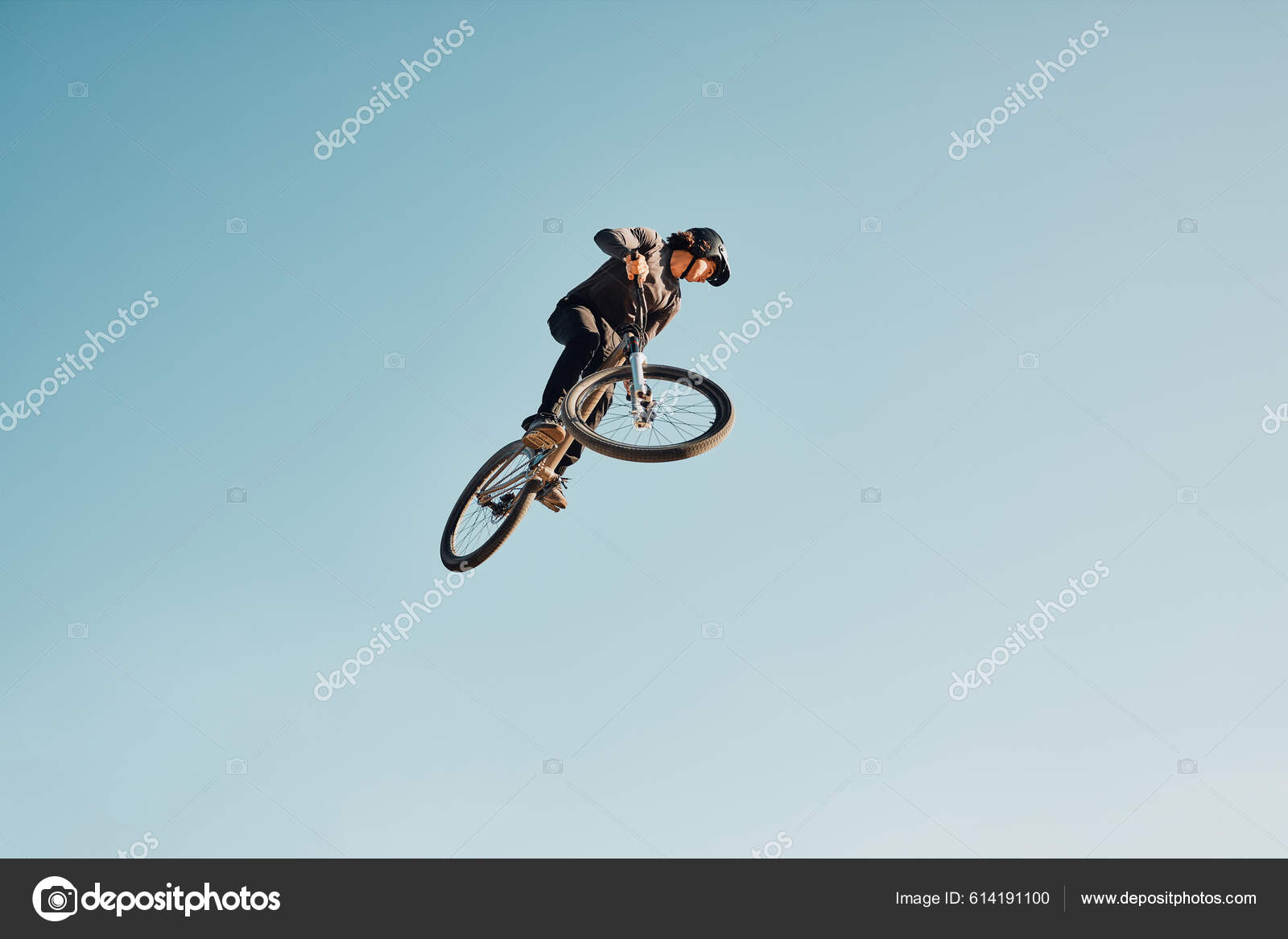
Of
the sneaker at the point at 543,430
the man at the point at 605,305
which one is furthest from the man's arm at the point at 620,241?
the sneaker at the point at 543,430

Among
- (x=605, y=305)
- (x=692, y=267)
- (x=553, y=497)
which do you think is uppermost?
(x=692, y=267)

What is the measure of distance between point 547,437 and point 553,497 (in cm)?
67

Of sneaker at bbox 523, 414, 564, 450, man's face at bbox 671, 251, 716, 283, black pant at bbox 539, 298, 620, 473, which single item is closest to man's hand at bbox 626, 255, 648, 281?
man's face at bbox 671, 251, 716, 283

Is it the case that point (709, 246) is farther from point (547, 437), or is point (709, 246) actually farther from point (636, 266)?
point (547, 437)

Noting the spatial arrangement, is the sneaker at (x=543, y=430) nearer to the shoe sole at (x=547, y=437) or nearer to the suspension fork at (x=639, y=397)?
the shoe sole at (x=547, y=437)

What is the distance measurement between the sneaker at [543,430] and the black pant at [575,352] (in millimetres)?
104

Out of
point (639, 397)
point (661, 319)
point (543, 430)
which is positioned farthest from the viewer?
point (661, 319)

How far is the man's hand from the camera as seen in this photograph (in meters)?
9.22

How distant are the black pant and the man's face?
2.71 ft

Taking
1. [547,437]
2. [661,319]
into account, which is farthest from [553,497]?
[661,319]

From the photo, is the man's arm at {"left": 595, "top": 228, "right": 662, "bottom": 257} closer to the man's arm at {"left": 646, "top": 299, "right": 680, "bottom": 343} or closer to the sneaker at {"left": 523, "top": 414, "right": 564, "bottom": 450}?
the man's arm at {"left": 646, "top": 299, "right": 680, "bottom": 343}

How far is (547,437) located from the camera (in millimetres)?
9281
